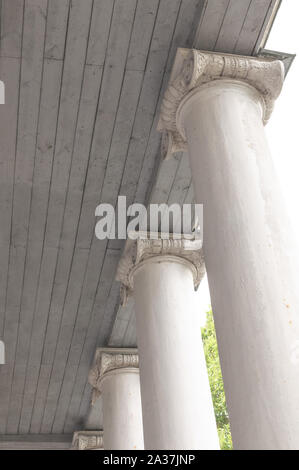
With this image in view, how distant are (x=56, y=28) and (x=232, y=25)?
252 cm

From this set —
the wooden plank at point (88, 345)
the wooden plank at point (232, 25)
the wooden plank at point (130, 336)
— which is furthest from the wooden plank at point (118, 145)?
the wooden plank at point (130, 336)

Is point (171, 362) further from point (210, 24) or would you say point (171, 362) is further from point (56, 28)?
point (56, 28)

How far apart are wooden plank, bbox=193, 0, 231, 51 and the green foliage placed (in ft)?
64.2

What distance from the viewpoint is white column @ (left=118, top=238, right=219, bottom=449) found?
9938 mm

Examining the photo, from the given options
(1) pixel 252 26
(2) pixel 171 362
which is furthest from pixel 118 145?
(2) pixel 171 362

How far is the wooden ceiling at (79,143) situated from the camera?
8.79m

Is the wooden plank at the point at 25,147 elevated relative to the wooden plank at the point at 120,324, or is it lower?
elevated

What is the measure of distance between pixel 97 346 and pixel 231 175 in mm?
9509

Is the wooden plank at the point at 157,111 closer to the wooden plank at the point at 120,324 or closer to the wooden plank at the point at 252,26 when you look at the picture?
the wooden plank at the point at 252,26

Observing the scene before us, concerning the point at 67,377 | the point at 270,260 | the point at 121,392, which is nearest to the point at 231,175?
→ the point at 270,260

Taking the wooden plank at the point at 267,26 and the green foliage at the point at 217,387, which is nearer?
the wooden plank at the point at 267,26

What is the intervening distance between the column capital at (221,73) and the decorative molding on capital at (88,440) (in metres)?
13.3

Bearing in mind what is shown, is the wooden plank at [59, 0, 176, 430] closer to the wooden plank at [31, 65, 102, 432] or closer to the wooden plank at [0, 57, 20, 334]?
the wooden plank at [31, 65, 102, 432]

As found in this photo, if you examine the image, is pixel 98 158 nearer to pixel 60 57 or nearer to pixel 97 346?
pixel 60 57
